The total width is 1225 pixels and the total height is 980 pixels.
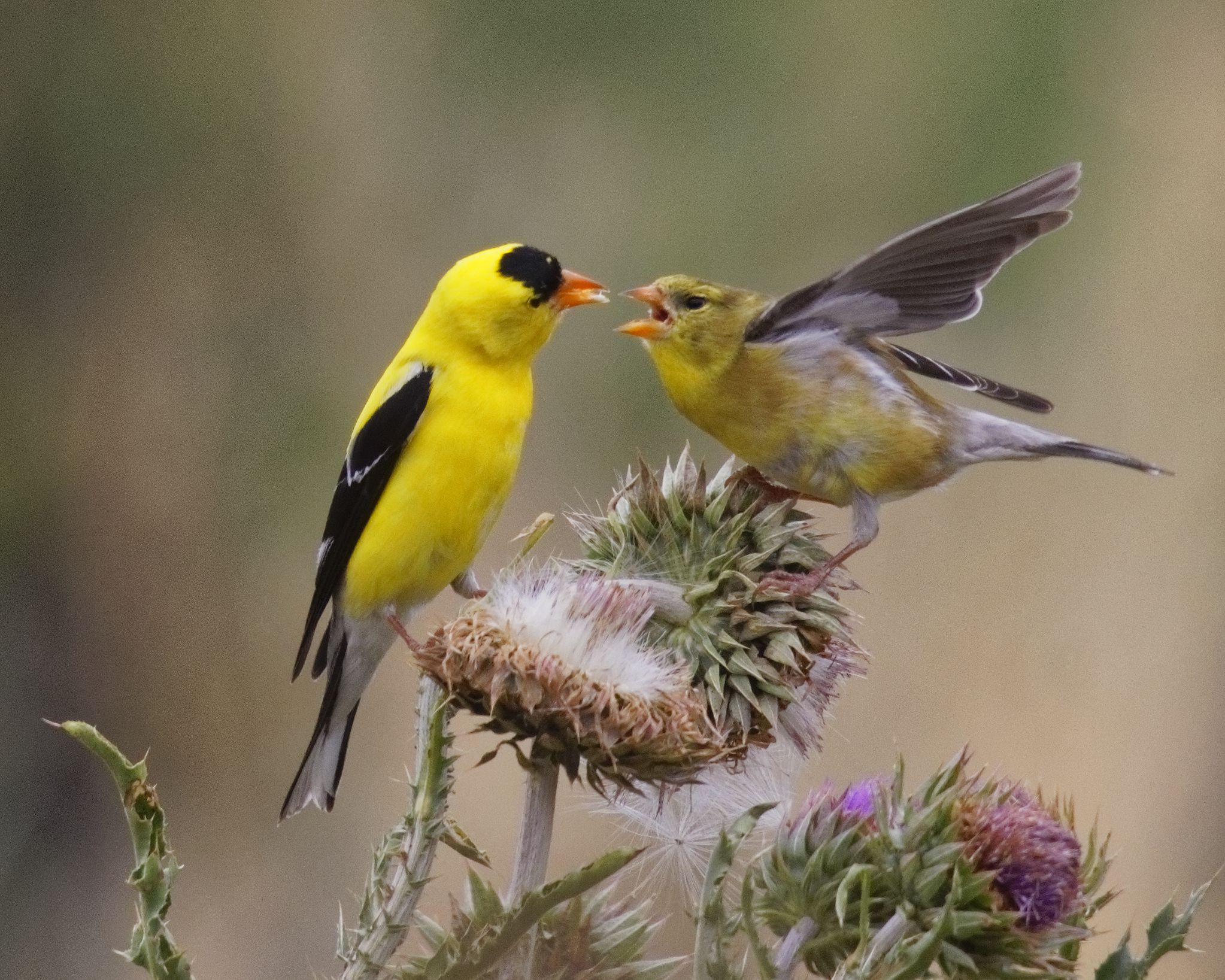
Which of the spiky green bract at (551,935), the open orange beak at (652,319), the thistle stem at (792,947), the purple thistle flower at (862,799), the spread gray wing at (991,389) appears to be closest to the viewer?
the spiky green bract at (551,935)

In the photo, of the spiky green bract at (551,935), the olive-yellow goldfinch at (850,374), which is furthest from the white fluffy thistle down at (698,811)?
the olive-yellow goldfinch at (850,374)

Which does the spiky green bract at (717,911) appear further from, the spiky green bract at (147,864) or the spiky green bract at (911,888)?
the spiky green bract at (147,864)

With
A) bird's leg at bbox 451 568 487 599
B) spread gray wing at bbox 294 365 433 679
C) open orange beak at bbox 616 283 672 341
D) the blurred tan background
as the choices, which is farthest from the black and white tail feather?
the blurred tan background

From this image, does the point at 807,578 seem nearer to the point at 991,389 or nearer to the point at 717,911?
the point at 717,911

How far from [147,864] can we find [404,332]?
4.27m

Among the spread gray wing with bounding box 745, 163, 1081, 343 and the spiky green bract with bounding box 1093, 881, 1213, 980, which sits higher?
the spread gray wing with bounding box 745, 163, 1081, 343

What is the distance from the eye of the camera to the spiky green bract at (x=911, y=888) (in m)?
1.79

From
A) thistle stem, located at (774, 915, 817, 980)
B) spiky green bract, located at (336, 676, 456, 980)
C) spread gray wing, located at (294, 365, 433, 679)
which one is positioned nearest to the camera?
spiky green bract, located at (336, 676, 456, 980)

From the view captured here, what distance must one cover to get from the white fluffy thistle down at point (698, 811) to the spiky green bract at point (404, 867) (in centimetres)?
46

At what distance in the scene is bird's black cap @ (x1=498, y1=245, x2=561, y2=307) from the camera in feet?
8.70

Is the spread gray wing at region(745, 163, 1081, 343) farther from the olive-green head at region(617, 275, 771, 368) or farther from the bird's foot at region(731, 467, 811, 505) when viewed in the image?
the bird's foot at region(731, 467, 811, 505)

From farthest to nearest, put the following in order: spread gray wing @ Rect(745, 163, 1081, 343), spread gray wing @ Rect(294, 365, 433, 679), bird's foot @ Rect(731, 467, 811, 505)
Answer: spread gray wing @ Rect(294, 365, 433, 679)
spread gray wing @ Rect(745, 163, 1081, 343)
bird's foot @ Rect(731, 467, 811, 505)

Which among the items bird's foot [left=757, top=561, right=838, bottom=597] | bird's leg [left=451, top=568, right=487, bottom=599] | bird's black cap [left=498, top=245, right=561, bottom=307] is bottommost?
bird's leg [left=451, top=568, right=487, bottom=599]

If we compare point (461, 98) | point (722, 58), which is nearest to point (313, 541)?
point (461, 98)
